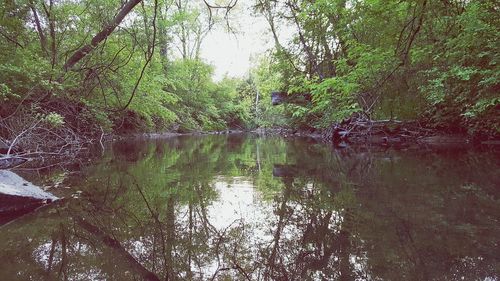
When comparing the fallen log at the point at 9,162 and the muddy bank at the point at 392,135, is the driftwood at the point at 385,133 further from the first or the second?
the fallen log at the point at 9,162

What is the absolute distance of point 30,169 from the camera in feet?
18.6

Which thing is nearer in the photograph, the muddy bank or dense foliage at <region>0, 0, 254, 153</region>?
dense foliage at <region>0, 0, 254, 153</region>

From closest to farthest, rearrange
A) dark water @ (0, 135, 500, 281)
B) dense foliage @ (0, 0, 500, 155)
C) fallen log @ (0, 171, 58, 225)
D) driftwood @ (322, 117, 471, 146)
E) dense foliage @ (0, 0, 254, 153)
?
dark water @ (0, 135, 500, 281)
fallen log @ (0, 171, 58, 225)
dense foliage @ (0, 0, 500, 155)
dense foliage @ (0, 0, 254, 153)
driftwood @ (322, 117, 471, 146)

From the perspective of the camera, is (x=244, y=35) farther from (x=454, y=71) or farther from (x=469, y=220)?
(x=454, y=71)

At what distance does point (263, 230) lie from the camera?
2.51m

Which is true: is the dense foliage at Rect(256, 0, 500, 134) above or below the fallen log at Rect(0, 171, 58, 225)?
above

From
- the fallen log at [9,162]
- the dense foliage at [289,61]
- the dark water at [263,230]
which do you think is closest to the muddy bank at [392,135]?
the dense foliage at [289,61]

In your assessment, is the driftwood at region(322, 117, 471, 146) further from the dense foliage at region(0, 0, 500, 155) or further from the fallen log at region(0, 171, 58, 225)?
the fallen log at region(0, 171, 58, 225)

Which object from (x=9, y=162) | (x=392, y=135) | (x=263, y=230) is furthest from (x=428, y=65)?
(x=9, y=162)

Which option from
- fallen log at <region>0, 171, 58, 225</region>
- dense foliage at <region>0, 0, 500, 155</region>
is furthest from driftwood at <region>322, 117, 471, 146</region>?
fallen log at <region>0, 171, 58, 225</region>

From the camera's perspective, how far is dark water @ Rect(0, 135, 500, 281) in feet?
6.05

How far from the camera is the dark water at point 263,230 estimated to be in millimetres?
1845

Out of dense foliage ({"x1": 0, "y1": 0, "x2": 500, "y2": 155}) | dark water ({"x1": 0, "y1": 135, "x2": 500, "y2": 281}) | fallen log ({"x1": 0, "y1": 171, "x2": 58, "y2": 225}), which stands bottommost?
dark water ({"x1": 0, "y1": 135, "x2": 500, "y2": 281})

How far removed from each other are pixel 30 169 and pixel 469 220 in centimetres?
608
